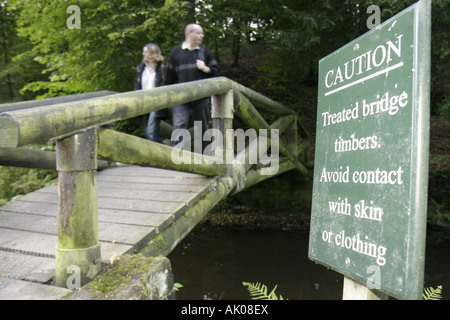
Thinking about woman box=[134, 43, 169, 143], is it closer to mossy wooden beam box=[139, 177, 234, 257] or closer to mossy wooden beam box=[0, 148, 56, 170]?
mossy wooden beam box=[0, 148, 56, 170]

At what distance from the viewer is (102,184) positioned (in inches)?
140

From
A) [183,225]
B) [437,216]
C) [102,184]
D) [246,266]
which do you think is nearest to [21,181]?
[102,184]

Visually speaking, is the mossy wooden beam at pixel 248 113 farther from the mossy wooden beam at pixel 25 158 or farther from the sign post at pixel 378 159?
the sign post at pixel 378 159

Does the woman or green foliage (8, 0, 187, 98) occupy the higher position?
green foliage (8, 0, 187, 98)

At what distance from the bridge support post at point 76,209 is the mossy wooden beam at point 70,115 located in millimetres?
83

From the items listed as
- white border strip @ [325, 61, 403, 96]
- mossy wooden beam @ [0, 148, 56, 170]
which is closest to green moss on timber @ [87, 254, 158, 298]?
white border strip @ [325, 61, 403, 96]

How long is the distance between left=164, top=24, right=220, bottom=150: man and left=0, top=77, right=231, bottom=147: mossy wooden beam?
4.86 feet

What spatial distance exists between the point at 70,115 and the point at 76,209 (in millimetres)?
434

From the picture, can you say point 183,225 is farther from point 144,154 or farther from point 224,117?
point 224,117

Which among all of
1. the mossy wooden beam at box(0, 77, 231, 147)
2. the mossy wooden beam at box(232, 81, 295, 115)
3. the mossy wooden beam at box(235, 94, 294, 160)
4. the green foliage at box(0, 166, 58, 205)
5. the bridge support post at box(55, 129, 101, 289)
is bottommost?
the green foliage at box(0, 166, 58, 205)

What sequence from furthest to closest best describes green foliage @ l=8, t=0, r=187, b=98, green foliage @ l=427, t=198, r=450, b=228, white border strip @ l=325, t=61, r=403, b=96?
green foliage @ l=427, t=198, r=450, b=228, green foliage @ l=8, t=0, r=187, b=98, white border strip @ l=325, t=61, r=403, b=96

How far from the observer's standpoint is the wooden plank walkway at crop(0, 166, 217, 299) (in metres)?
1.87

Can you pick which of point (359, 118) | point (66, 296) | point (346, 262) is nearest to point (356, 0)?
point (359, 118)
